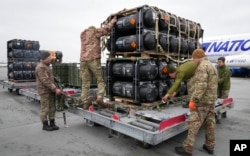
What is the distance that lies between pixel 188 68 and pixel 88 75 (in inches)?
97.9

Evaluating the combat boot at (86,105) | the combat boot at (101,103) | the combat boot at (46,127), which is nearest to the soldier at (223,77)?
the combat boot at (101,103)

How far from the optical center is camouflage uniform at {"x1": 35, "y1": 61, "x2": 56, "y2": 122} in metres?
5.31

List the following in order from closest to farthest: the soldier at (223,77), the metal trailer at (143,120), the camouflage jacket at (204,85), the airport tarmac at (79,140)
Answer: the metal trailer at (143,120) → the camouflage jacket at (204,85) → the airport tarmac at (79,140) → the soldier at (223,77)

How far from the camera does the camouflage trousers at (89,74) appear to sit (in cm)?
531

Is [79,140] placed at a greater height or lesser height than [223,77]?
lesser

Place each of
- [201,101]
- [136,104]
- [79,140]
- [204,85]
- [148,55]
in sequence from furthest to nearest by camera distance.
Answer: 1. [136,104]
2. [148,55]
3. [79,140]
4. [201,101]
5. [204,85]

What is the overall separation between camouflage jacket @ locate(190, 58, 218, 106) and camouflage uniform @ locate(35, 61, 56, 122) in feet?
10.7

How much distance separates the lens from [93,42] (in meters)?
5.32

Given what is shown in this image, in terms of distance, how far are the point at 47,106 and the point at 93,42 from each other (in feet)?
6.28

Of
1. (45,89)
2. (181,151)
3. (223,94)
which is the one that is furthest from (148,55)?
(223,94)

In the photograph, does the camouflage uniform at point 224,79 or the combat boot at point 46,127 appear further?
the camouflage uniform at point 224,79

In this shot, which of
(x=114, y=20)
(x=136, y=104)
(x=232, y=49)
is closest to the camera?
(x=136, y=104)

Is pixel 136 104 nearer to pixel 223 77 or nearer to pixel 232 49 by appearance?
pixel 223 77

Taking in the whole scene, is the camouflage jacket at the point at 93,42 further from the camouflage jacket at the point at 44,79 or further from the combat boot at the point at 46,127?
the combat boot at the point at 46,127
